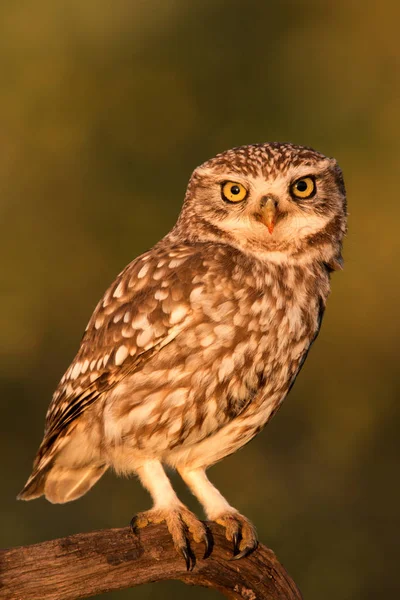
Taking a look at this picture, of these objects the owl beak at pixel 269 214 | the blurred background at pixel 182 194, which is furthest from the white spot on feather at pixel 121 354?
the blurred background at pixel 182 194

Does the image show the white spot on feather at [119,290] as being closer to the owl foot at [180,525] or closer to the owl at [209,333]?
the owl at [209,333]

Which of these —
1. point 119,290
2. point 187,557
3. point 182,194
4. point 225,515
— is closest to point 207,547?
point 187,557

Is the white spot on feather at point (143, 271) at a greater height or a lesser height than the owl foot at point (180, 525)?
greater

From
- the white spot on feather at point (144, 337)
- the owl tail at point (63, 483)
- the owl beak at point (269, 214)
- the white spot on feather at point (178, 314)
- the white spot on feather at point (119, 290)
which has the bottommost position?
the owl tail at point (63, 483)

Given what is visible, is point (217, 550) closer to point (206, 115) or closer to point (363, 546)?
point (363, 546)

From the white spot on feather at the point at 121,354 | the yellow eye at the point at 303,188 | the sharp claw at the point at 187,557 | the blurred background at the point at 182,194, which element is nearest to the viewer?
the sharp claw at the point at 187,557

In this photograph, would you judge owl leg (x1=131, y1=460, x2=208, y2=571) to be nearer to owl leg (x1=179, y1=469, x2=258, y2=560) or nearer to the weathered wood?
the weathered wood

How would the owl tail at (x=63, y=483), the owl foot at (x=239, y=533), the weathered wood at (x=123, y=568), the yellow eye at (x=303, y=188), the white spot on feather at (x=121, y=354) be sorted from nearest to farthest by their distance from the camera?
the weathered wood at (x=123, y=568) < the owl foot at (x=239, y=533) < the white spot on feather at (x=121, y=354) < the yellow eye at (x=303, y=188) < the owl tail at (x=63, y=483)

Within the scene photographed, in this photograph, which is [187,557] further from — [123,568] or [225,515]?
[225,515]

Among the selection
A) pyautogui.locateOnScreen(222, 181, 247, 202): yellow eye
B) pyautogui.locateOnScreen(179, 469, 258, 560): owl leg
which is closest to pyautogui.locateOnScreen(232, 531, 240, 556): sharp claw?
pyautogui.locateOnScreen(179, 469, 258, 560): owl leg
